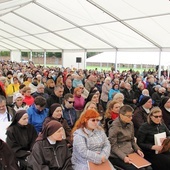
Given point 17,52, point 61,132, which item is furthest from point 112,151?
point 17,52

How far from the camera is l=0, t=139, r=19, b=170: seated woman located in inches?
104

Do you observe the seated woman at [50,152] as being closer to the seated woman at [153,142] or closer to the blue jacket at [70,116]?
the seated woman at [153,142]

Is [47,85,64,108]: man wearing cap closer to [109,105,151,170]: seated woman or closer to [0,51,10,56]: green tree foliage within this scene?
[109,105,151,170]: seated woman

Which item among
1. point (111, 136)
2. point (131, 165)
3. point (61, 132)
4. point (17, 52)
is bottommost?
point (131, 165)

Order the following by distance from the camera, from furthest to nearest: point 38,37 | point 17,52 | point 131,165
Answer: point 17,52, point 38,37, point 131,165

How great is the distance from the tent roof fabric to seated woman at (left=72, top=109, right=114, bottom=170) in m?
4.98

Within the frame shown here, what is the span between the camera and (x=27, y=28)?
15.1 m

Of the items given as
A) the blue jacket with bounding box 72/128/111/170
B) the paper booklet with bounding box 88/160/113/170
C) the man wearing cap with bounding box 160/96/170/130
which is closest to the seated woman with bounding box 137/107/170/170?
the blue jacket with bounding box 72/128/111/170

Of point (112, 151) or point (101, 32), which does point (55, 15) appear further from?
point (112, 151)

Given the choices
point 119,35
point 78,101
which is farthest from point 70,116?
point 119,35

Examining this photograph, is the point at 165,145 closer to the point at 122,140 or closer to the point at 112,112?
the point at 122,140

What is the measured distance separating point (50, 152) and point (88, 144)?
0.52 meters

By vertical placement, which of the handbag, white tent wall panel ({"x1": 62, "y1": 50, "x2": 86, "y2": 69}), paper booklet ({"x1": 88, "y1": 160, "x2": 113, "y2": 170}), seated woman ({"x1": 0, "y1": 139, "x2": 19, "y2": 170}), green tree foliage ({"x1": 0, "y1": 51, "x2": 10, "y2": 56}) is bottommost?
paper booklet ({"x1": 88, "y1": 160, "x2": 113, "y2": 170})

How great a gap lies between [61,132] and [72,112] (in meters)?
1.77
